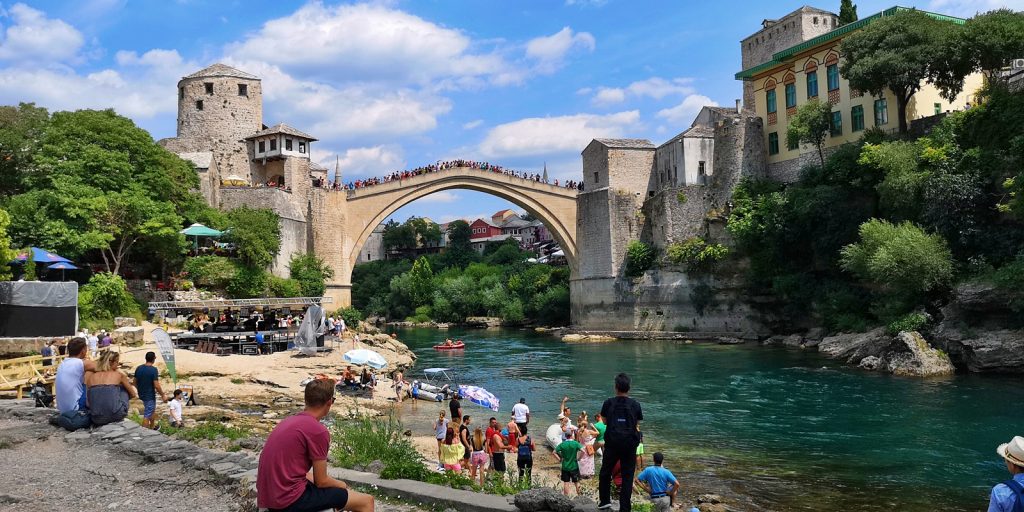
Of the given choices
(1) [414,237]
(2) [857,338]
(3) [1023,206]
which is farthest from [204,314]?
(1) [414,237]

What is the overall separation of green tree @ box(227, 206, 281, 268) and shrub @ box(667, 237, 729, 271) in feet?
64.8

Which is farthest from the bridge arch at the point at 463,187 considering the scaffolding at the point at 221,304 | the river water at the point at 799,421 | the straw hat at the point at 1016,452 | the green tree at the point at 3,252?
the straw hat at the point at 1016,452

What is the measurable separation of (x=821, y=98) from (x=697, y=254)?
30.7 ft

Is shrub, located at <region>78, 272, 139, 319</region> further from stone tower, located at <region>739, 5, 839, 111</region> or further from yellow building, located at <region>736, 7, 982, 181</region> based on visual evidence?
stone tower, located at <region>739, 5, 839, 111</region>

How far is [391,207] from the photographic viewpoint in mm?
40531

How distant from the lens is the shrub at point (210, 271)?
2919 centimetres

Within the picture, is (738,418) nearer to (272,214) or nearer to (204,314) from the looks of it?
(204,314)

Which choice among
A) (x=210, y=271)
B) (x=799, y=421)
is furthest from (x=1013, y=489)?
(x=210, y=271)

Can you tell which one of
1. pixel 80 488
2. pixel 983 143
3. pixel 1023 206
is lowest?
pixel 80 488

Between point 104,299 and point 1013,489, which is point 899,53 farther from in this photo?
point 104,299

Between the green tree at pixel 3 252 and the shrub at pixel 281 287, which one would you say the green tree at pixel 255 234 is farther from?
the green tree at pixel 3 252

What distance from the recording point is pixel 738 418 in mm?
16859

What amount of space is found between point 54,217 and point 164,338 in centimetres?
1267

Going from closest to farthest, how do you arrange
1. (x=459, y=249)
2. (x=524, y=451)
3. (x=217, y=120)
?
1. (x=524, y=451)
2. (x=217, y=120)
3. (x=459, y=249)
